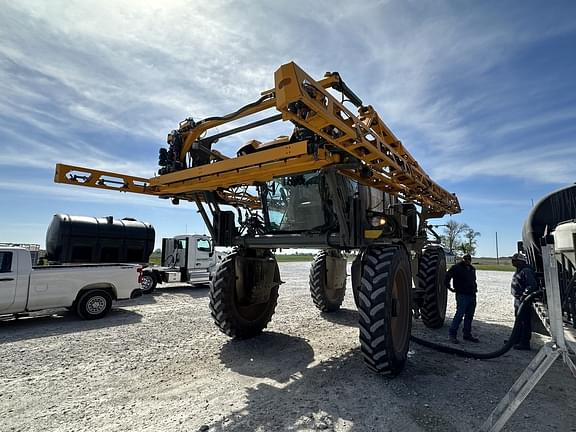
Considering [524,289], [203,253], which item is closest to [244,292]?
[524,289]

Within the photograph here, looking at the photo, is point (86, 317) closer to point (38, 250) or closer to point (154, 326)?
point (154, 326)

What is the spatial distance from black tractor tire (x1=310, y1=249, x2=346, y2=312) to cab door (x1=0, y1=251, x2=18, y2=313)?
7.29 meters

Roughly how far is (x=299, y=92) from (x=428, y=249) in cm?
699

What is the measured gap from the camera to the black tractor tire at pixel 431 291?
7.74 meters

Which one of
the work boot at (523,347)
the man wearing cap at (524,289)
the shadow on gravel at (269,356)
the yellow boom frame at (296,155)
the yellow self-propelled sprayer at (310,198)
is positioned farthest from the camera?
the work boot at (523,347)

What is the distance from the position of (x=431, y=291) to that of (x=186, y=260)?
36.1 feet

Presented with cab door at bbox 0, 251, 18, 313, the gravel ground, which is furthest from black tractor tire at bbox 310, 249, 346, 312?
cab door at bbox 0, 251, 18, 313

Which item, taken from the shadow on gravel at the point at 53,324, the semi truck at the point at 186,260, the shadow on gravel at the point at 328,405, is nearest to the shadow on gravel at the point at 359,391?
the shadow on gravel at the point at 328,405

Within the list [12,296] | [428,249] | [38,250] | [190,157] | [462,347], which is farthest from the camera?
[38,250]

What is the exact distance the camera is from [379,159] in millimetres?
4578

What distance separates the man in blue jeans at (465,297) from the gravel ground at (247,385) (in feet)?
1.18

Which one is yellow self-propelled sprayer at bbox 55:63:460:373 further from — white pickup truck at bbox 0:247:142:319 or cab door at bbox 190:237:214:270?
cab door at bbox 190:237:214:270

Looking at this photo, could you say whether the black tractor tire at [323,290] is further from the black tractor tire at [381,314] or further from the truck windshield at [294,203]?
the black tractor tire at [381,314]

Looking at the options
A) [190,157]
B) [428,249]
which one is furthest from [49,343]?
[428,249]
